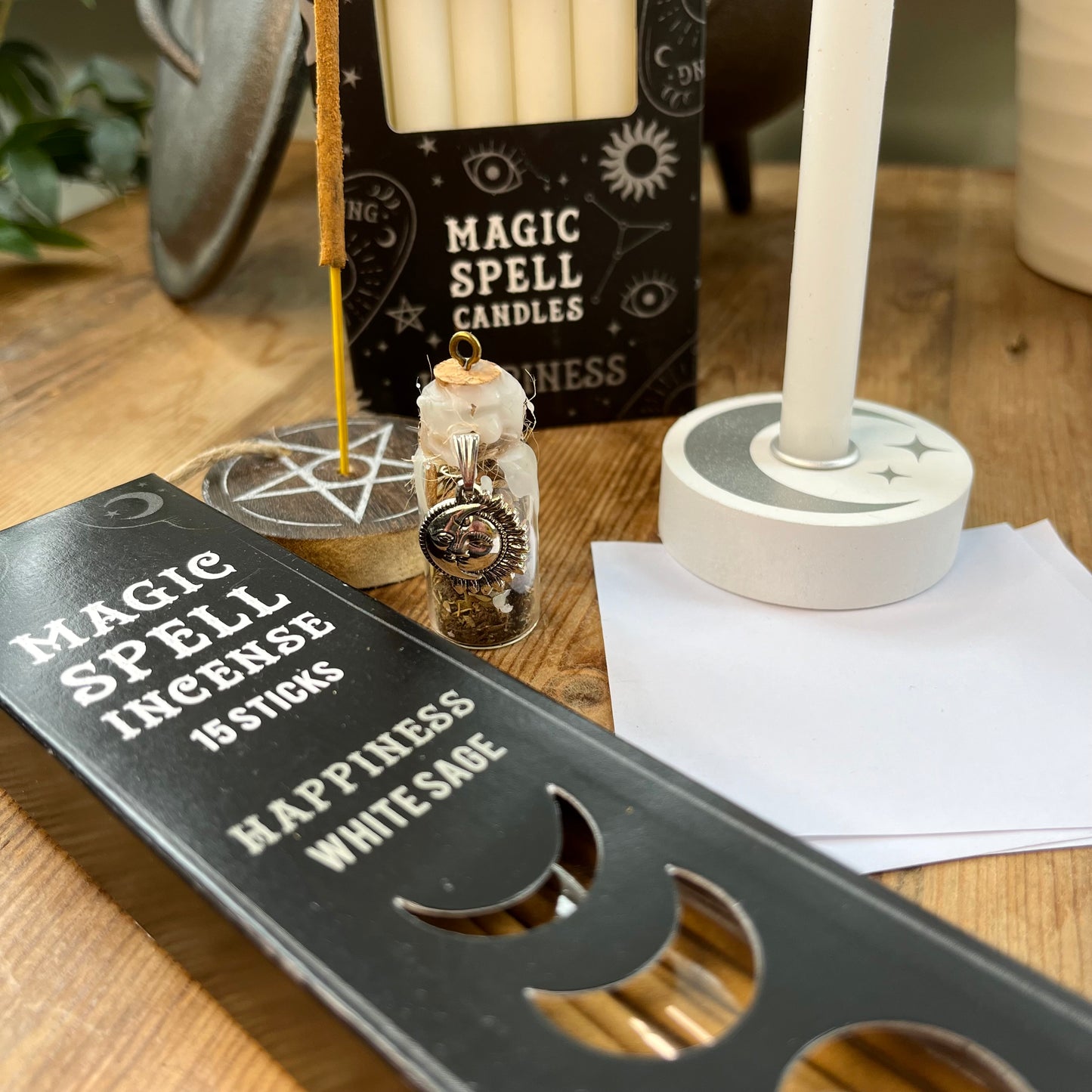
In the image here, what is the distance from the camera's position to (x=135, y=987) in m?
0.30

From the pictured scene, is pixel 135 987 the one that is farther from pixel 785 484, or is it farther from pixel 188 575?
pixel 785 484

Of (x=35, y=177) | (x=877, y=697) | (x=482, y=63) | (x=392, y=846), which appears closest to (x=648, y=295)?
(x=482, y=63)

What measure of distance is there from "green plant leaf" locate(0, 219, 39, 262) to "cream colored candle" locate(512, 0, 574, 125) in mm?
400

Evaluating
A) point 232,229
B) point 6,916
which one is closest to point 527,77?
point 232,229

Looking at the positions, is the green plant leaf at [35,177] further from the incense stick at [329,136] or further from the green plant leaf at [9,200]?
the incense stick at [329,136]

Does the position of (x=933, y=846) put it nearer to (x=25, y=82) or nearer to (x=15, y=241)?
(x=15, y=241)

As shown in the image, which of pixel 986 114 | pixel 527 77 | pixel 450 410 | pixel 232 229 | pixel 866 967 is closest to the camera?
pixel 866 967

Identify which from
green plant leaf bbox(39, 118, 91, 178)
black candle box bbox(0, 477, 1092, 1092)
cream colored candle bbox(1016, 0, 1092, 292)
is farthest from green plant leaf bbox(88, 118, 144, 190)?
cream colored candle bbox(1016, 0, 1092, 292)

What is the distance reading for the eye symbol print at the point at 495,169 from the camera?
509mm

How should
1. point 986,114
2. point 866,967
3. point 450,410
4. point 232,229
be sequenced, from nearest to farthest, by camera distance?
point 866,967 < point 450,410 < point 232,229 < point 986,114

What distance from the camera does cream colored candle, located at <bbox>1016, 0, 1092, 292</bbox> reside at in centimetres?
62

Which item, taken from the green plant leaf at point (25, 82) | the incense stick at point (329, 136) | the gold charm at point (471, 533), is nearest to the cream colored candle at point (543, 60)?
the incense stick at point (329, 136)

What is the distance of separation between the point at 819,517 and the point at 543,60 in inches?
9.9

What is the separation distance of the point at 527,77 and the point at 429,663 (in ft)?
1.00
